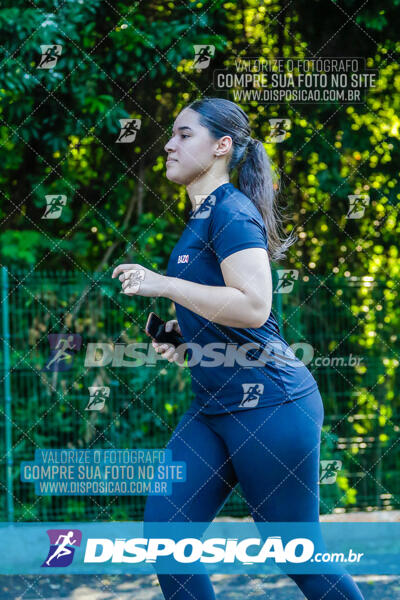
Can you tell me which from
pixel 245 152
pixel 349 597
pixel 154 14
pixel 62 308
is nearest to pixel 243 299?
pixel 245 152

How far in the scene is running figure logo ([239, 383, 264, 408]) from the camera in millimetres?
2271

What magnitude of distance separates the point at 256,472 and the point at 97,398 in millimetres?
3522

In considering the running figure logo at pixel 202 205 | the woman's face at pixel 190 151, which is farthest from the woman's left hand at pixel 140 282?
the woman's face at pixel 190 151

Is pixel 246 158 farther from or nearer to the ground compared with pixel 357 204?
nearer to the ground

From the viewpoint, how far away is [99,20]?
238 inches

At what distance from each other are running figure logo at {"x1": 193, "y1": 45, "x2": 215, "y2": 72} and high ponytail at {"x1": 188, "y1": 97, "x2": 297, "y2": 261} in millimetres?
3271

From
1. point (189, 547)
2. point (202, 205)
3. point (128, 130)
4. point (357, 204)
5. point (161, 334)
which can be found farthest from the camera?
point (357, 204)

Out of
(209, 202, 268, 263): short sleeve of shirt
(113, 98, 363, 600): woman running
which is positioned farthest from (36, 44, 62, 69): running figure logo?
(209, 202, 268, 263): short sleeve of shirt

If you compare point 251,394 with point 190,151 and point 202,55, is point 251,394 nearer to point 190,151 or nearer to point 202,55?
point 190,151

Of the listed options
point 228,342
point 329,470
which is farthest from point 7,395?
point 228,342

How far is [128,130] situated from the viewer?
6.05m

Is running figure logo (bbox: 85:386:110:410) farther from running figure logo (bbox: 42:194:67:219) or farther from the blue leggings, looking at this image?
the blue leggings

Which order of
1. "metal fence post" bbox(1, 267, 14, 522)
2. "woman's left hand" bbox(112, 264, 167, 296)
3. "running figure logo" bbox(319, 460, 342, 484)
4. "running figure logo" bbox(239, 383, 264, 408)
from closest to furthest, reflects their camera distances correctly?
"woman's left hand" bbox(112, 264, 167, 296), "running figure logo" bbox(239, 383, 264, 408), "metal fence post" bbox(1, 267, 14, 522), "running figure logo" bbox(319, 460, 342, 484)

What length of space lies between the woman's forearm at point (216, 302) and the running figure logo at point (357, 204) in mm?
4285
